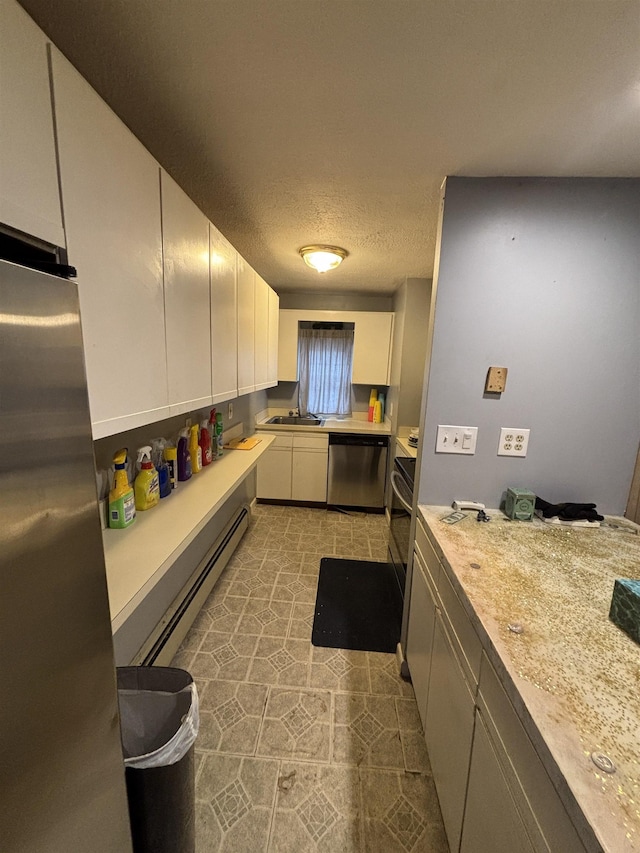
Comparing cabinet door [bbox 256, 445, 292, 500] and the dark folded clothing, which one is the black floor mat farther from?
the dark folded clothing

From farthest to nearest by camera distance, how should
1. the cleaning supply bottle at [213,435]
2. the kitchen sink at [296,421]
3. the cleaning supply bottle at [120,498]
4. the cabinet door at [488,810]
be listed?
the kitchen sink at [296,421], the cleaning supply bottle at [213,435], the cleaning supply bottle at [120,498], the cabinet door at [488,810]

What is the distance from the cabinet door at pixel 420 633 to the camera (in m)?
1.32

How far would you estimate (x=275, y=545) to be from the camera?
9.32 ft

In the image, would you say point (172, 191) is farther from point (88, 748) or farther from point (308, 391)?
point (308, 391)

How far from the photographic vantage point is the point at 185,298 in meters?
1.23

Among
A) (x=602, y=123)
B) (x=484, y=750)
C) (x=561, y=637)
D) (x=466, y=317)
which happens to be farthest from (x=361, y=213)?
(x=484, y=750)

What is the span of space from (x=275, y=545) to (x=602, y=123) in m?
2.99

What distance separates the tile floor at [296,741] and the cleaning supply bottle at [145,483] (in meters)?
0.96

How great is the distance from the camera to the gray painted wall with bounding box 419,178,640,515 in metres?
1.32

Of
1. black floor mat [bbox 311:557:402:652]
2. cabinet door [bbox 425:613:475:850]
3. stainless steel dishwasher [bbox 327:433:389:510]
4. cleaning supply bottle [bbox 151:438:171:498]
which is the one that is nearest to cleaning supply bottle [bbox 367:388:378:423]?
stainless steel dishwasher [bbox 327:433:389:510]

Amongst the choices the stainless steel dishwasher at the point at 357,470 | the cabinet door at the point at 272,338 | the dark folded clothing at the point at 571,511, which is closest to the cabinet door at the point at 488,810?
the dark folded clothing at the point at 571,511

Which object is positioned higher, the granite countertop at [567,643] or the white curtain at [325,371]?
the white curtain at [325,371]

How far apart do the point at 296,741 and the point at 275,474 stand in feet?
7.67

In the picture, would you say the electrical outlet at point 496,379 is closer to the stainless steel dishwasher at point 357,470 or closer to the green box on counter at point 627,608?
the green box on counter at point 627,608
